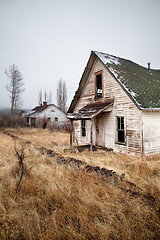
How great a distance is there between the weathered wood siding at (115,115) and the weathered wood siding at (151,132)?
0.95 ft

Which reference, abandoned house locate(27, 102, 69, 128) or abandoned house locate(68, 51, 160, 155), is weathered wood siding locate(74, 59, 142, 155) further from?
abandoned house locate(27, 102, 69, 128)

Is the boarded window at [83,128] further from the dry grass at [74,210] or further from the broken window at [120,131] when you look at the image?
Result: the dry grass at [74,210]

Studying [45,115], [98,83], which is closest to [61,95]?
[45,115]

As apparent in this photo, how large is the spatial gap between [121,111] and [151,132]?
6.29 feet

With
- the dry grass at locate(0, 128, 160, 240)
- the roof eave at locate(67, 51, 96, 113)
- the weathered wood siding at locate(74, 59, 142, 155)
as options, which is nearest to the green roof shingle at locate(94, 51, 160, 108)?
the weathered wood siding at locate(74, 59, 142, 155)

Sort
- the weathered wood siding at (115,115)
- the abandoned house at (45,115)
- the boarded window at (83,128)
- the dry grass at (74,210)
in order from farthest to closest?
the abandoned house at (45,115) < the boarded window at (83,128) < the weathered wood siding at (115,115) < the dry grass at (74,210)

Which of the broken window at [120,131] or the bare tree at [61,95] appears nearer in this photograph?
the broken window at [120,131]

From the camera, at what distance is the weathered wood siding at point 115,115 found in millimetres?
7463

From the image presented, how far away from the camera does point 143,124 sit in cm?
723

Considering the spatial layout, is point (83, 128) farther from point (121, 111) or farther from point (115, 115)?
point (121, 111)

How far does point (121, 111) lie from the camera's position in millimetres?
8289

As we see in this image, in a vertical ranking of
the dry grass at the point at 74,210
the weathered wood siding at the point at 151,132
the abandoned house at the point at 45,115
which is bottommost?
the dry grass at the point at 74,210

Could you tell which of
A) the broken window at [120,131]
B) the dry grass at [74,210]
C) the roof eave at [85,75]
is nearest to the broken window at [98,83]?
the roof eave at [85,75]

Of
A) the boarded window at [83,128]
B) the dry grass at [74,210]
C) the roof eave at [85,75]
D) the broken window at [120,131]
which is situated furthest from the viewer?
the boarded window at [83,128]
